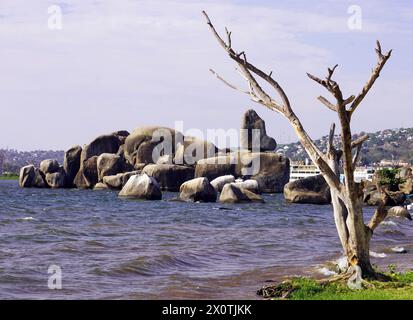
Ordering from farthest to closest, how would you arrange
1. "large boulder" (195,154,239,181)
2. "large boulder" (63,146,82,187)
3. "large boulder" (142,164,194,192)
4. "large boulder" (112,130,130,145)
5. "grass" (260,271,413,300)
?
"large boulder" (112,130,130,145) → "large boulder" (63,146,82,187) → "large boulder" (195,154,239,181) → "large boulder" (142,164,194,192) → "grass" (260,271,413,300)

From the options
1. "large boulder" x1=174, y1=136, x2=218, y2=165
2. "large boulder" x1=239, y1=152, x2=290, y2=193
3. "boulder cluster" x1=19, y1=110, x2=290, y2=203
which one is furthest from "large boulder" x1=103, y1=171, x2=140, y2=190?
"large boulder" x1=239, y1=152, x2=290, y2=193

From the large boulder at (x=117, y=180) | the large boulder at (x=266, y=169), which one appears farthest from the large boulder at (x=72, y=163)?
the large boulder at (x=266, y=169)

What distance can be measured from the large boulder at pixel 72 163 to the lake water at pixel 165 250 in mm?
43500

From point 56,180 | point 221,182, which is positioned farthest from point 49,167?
point 221,182

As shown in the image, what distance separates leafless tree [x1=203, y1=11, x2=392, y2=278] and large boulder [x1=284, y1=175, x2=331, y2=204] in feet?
134

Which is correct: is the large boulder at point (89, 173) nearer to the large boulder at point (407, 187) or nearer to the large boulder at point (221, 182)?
the large boulder at point (221, 182)

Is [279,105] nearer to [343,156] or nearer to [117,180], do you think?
[343,156]

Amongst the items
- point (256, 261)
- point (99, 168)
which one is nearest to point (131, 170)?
point (99, 168)

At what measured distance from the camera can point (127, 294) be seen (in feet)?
55.0

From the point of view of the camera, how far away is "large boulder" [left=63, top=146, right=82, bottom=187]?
89250 mm

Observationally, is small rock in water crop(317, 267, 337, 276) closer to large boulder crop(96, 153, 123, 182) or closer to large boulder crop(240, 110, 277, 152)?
large boulder crop(240, 110, 277, 152)

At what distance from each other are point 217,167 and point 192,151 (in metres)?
3.85

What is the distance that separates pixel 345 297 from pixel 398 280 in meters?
2.51

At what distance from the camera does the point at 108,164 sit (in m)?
82.9
